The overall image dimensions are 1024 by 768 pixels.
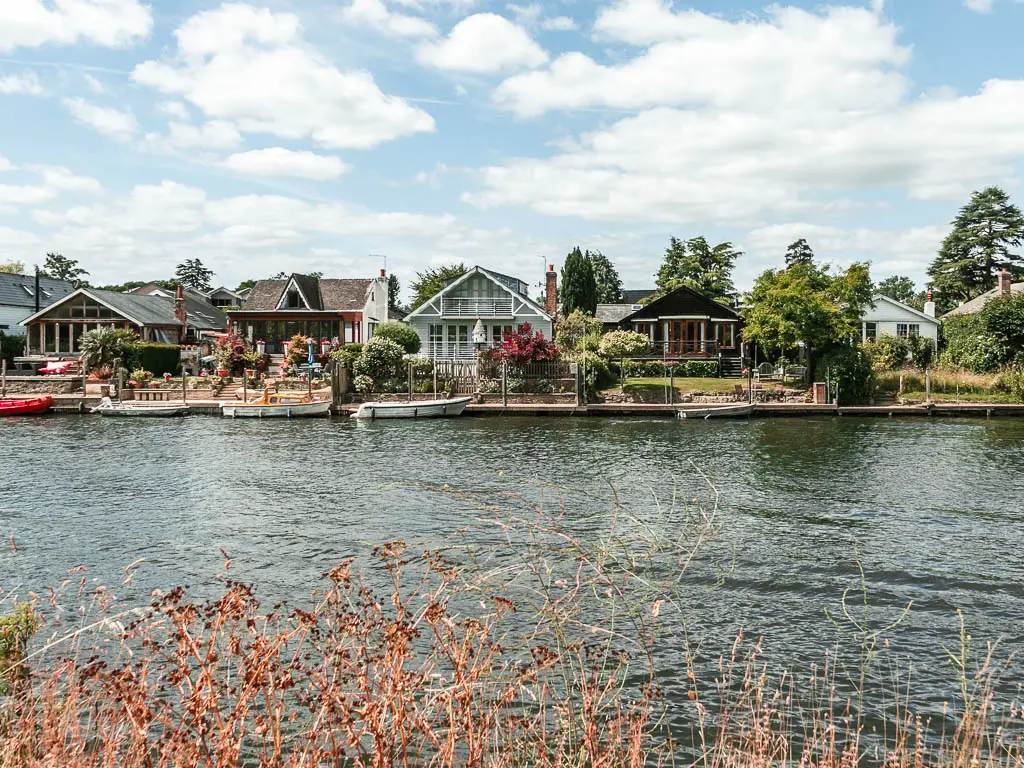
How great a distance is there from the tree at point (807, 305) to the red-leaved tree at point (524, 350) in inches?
453

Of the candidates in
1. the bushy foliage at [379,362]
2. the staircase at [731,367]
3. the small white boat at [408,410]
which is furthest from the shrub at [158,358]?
the staircase at [731,367]

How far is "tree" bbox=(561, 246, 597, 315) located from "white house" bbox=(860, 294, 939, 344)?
851 inches

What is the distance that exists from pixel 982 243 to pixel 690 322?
39602mm

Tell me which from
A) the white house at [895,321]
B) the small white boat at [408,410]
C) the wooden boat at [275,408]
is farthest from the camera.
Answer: the white house at [895,321]

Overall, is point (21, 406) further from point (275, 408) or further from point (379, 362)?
point (379, 362)

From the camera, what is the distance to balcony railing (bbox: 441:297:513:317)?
55656mm

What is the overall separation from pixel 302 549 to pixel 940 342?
195 ft

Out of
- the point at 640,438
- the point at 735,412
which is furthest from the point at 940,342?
the point at 640,438

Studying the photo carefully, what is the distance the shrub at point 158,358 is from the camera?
174 ft

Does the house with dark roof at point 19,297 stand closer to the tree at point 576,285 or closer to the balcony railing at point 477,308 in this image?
the balcony railing at point 477,308

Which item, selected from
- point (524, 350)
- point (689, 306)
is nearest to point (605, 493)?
point (524, 350)

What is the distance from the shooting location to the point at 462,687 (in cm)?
532

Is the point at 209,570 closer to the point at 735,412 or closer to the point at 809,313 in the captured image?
the point at 735,412

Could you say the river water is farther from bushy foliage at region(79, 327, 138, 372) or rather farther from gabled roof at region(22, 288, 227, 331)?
gabled roof at region(22, 288, 227, 331)
